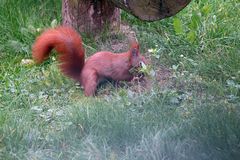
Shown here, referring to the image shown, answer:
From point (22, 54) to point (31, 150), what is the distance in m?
2.04

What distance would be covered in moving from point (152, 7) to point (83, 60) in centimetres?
86

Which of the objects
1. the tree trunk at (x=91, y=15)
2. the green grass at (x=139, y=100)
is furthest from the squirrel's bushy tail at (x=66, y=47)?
the tree trunk at (x=91, y=15)

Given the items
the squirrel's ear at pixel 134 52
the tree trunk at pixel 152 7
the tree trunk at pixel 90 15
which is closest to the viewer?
the tree trunk at pixel 152 7

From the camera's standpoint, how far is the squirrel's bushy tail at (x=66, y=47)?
480 centimetres

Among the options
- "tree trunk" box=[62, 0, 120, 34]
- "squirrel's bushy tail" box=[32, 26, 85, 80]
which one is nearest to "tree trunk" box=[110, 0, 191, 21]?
"squirrel's bushy tail" box=[32, 26, 85, 80]

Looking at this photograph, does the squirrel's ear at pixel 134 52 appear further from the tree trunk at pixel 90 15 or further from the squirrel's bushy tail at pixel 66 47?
the tree trunk at pixel 90 15

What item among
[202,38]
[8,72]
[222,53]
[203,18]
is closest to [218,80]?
[222,53]

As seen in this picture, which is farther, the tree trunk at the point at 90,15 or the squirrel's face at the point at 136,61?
the tree trunk at the point at 90,15

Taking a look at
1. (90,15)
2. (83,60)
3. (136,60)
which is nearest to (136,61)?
(136,60)

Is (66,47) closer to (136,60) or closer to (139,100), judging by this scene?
(136,60)

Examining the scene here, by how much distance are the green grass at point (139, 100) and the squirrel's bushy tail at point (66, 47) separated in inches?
5.2

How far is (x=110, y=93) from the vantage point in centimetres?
466

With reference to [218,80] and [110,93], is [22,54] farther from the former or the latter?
[218,80]

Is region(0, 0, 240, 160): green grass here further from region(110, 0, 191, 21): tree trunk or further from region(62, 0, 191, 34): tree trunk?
region(110, 0, 191, 21): tree trunk
